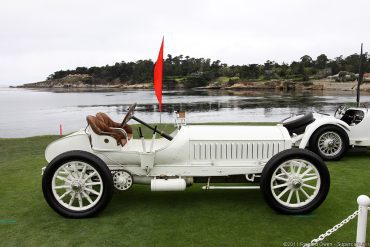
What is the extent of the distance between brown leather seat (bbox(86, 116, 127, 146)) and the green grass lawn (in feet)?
3.45

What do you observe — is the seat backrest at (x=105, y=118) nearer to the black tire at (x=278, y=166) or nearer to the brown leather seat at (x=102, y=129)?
the brown leather seat at (x=102, y=129)

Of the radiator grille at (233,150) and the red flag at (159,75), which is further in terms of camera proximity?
the red flag at (159,75)

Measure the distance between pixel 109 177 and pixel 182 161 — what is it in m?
1.08

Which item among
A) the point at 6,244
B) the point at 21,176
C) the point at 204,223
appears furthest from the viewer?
the point at 21,176

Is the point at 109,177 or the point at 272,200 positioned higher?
the point at 109,177

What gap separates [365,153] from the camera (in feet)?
30.4

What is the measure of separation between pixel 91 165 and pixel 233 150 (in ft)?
6.61

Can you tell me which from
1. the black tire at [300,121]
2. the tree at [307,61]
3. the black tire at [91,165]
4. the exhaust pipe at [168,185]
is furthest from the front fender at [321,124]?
the tree at [307,61]

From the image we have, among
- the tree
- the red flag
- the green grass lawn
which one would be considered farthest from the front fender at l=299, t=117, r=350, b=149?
the tree

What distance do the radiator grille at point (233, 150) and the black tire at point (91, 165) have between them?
1.26 metres

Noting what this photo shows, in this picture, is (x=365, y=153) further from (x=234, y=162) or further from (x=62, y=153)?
(x=62, y=153)

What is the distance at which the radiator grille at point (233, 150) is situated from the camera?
5.33m

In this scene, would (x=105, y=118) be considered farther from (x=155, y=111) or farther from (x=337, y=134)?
(x=155, y=111)

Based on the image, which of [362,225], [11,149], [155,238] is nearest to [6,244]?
[155,238]
